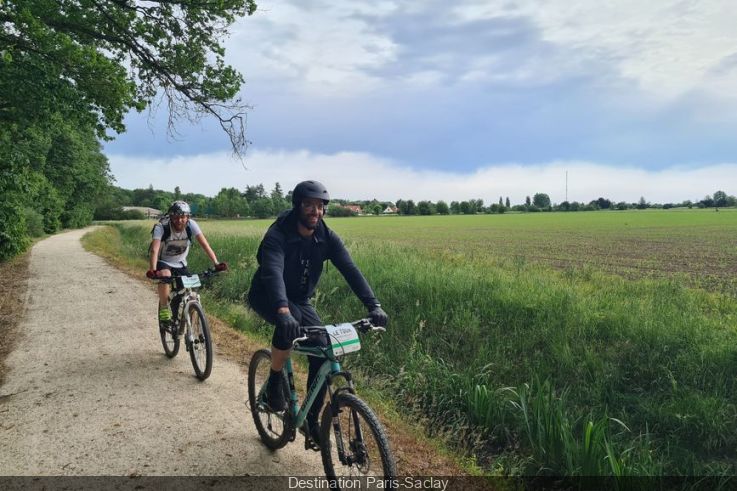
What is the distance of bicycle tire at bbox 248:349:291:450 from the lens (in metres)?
3.54

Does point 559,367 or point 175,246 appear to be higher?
point 175,246

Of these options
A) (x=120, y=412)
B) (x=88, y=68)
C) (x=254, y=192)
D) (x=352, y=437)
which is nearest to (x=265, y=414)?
(x=352, y=437)

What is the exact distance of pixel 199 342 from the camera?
17.4 feet

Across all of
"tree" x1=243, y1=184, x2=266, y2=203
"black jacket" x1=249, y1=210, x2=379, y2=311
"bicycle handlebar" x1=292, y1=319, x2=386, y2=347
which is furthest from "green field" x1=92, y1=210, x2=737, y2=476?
"tree" x1=243, y1=184, x2=266, y2=203

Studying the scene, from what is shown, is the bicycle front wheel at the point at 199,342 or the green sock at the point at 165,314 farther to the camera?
the green sock at the point at 165,314

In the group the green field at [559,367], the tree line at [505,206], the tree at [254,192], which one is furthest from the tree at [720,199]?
the green field at [559,367]

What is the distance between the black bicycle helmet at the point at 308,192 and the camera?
3131 millimetres

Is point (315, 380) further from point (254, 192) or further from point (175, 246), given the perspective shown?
point (254, 192)

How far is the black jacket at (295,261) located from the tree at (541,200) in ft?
455

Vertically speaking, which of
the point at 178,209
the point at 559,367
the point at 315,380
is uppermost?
the point at 178,209

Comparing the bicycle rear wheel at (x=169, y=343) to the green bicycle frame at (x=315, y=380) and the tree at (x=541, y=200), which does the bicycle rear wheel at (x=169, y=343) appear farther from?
the tree at (x=541, y=200)

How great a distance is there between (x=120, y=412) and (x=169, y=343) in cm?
167

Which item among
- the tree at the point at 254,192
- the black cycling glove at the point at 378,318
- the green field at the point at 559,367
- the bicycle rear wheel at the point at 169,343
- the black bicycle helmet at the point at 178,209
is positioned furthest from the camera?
the tree at the point at 254,192

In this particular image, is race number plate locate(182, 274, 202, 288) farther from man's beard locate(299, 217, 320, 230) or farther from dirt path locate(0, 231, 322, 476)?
man's beard locate(299, 217, 320, 230)
